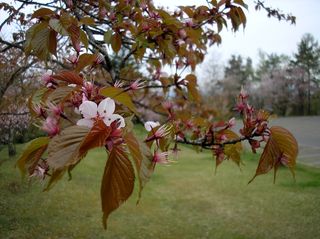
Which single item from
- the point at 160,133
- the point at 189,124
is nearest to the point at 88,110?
the point at 160,133

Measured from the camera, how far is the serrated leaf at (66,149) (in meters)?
0.51

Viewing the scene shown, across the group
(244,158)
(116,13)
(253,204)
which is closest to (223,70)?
(244,158)

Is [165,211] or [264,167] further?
[165,211]

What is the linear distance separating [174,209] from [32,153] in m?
5.18

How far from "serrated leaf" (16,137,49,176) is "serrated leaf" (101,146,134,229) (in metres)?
0.19

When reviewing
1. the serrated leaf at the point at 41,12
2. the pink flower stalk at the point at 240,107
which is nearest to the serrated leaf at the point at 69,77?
the serrated leaf at the point at 41,12

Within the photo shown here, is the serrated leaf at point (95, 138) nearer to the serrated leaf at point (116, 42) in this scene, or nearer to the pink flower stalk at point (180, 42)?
the serrated leaf at point (116, 42)

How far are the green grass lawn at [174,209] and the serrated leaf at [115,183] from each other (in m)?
3.57

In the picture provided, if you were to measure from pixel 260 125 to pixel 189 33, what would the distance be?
817 mm

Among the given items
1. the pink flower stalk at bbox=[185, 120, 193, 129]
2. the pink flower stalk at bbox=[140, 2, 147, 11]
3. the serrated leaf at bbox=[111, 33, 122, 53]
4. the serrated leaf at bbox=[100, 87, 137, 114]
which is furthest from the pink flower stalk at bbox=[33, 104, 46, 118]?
the pink flower stalk at bbox=[140, 2, 147, 11]

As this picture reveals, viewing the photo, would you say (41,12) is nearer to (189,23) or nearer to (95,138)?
(95,138)

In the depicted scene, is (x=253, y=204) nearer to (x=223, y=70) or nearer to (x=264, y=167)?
(x=264, y=167)

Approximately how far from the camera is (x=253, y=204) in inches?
233

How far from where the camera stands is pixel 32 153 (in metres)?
0.69
